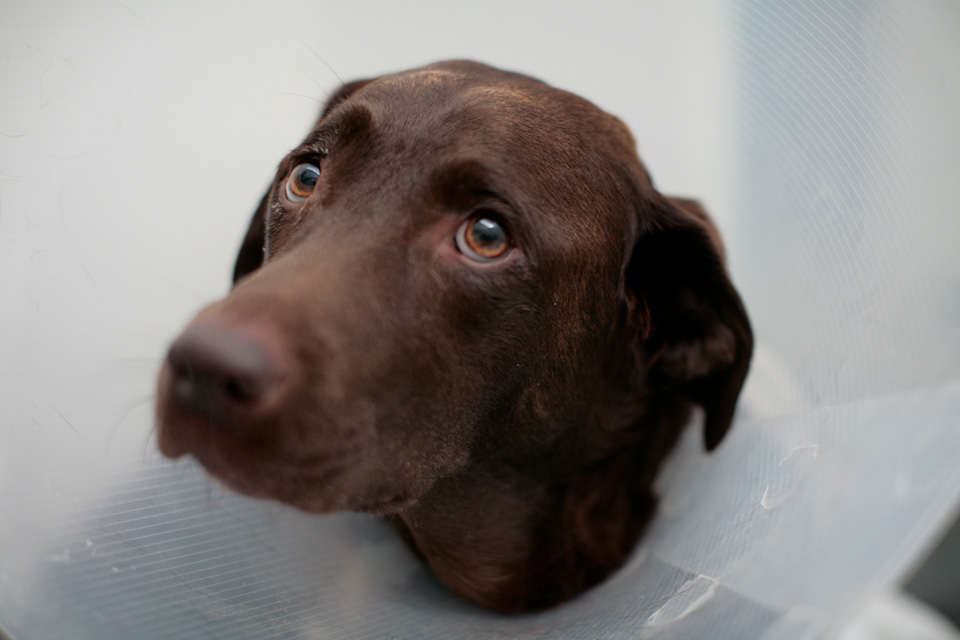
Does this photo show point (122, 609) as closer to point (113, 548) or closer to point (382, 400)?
point (113, 548)

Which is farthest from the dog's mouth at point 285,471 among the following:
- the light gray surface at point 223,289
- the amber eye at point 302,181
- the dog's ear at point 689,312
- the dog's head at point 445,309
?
the dog's ear at point 689,312

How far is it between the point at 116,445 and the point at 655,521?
158 cm

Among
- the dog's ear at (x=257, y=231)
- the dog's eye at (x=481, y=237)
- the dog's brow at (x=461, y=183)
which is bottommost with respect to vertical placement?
the dog's ear at (x=257, y=231)

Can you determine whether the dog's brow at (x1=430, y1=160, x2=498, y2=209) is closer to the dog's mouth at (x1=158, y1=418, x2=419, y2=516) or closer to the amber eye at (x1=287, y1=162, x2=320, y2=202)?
the amber eye at (x1=287, y1=162, x2=320, y2=202)

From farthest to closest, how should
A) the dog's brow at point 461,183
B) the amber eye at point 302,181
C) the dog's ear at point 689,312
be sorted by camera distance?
the dog's ear at point 689,312, the amber eye at point 302,181, the dog's brow at point 461,183

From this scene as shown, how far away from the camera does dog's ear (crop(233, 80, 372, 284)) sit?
6.98 ft

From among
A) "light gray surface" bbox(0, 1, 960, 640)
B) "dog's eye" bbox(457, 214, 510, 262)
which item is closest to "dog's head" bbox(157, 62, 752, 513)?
"dog's eye" bbox(457, 214, 510, 262)

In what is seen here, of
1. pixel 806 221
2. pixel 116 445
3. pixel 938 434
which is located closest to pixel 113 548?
pixel 116 445

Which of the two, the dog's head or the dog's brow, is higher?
the dog's brow

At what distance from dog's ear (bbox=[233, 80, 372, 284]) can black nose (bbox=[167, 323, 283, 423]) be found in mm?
1039

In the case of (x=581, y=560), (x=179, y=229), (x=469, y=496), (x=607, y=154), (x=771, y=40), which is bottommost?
(x=581, y=560)

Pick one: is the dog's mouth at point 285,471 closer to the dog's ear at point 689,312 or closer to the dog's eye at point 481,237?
the dog's eye at point 481,237

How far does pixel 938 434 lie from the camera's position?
1.50 meters

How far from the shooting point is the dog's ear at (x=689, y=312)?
191 centimetres
